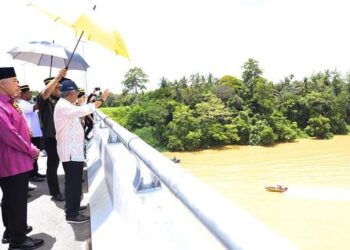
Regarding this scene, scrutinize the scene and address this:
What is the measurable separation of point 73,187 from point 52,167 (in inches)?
35.2

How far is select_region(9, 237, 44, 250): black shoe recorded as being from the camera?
264 cm

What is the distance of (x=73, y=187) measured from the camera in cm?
316

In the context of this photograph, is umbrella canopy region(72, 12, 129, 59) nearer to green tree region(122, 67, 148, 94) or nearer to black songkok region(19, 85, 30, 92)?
black songkok region(19, 85, 30, 92)

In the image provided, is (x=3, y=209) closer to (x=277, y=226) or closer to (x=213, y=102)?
(x=277, y=226)

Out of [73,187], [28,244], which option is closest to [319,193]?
[73,187]

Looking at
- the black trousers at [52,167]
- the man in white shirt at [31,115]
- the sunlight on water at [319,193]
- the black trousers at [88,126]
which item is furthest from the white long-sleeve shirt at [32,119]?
the sunlight on water at [319,193]

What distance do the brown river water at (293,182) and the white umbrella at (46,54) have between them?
10247 millimetres

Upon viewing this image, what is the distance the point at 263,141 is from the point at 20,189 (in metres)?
41.6

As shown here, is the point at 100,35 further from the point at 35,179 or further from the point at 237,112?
the point at 237,112

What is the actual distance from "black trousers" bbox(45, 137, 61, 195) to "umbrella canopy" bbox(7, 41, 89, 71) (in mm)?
937

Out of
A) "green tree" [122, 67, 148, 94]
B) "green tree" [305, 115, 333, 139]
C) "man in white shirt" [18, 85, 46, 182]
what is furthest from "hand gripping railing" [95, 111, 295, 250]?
"green tree" [122, 67, 148, 94]

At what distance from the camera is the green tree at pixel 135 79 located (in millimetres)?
62062

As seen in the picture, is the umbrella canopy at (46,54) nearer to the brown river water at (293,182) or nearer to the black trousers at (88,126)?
the black trousers at (88,126)

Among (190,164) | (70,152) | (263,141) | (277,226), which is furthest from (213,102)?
(70,152)
